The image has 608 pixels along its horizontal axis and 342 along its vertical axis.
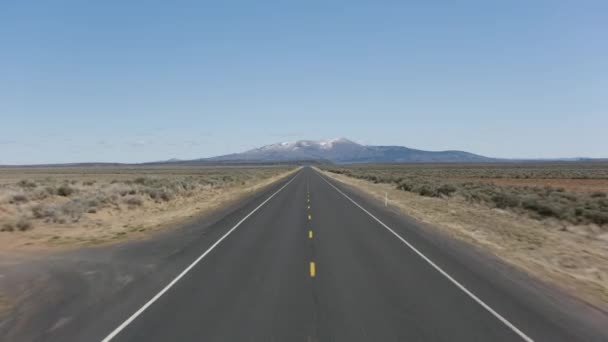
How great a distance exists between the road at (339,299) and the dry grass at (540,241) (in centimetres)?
153

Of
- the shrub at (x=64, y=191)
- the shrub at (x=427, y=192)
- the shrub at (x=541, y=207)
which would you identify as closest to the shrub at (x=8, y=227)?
the shrub at (x=64, y=191)

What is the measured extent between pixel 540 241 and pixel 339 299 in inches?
503

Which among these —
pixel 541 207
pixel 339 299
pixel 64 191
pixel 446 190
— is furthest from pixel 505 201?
pixel 64 191

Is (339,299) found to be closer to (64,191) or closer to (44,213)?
(44,213)

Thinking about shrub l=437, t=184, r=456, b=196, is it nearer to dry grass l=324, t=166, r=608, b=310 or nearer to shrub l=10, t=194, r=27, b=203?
dry grass l=324, t=166, r=608, b=310

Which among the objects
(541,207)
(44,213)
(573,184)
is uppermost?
(44,213)

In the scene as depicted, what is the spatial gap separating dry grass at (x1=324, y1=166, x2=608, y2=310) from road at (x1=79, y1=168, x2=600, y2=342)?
1525 millimetres

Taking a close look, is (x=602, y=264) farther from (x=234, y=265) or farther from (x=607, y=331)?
(x=234, y=265)

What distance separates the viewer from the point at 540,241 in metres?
19.1

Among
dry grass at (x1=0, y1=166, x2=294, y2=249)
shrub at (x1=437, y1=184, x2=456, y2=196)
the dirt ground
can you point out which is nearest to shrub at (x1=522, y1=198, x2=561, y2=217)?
shrub at (x1=437, y1=184, x2=456, y2=196)

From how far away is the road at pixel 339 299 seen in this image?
7.84 meters

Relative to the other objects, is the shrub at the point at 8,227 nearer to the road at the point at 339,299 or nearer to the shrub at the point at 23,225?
the shrub at the point at 23,225

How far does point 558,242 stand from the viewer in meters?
18.9

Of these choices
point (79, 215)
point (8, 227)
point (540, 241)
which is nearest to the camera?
point (540, 241)
